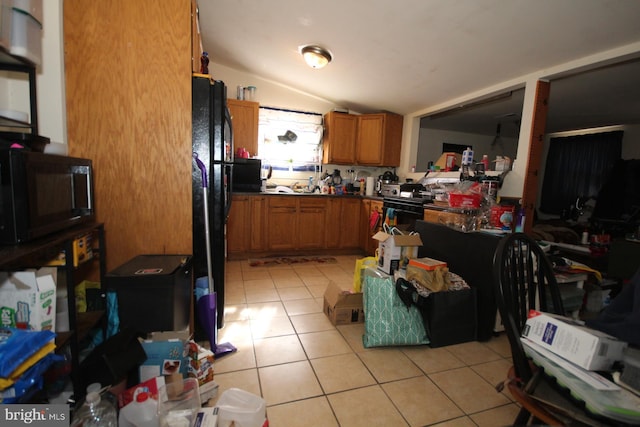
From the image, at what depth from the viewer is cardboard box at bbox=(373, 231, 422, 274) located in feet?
6.75

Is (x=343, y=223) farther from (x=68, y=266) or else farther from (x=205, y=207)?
(x=68, y=266)

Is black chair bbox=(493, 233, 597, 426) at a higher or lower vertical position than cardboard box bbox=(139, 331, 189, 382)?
higher

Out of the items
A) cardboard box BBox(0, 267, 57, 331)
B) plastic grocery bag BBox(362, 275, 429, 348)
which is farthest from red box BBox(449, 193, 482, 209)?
cardboard box BBox(0, 267, 57, 331)

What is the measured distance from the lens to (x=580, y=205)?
4.96 m

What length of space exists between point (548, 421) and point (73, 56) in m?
2.49

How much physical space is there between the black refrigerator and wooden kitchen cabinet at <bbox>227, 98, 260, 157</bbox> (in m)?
2.24

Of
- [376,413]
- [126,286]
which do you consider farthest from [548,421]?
[126,286]

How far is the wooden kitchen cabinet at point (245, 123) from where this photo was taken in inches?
159

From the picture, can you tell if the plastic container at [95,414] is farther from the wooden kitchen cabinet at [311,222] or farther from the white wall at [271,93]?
the white wall at [271,93]

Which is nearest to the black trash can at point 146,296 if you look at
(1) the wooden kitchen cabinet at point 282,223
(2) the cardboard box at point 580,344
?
(2) the cardboard box at point 580,344

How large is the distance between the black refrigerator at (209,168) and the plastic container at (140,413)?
772mm

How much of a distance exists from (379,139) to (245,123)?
2.06 metres

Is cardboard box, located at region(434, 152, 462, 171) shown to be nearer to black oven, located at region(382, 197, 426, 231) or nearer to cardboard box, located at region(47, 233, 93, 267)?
black oven, located at region(382, 197, 426, 231)

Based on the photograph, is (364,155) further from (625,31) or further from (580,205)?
(580,205)
